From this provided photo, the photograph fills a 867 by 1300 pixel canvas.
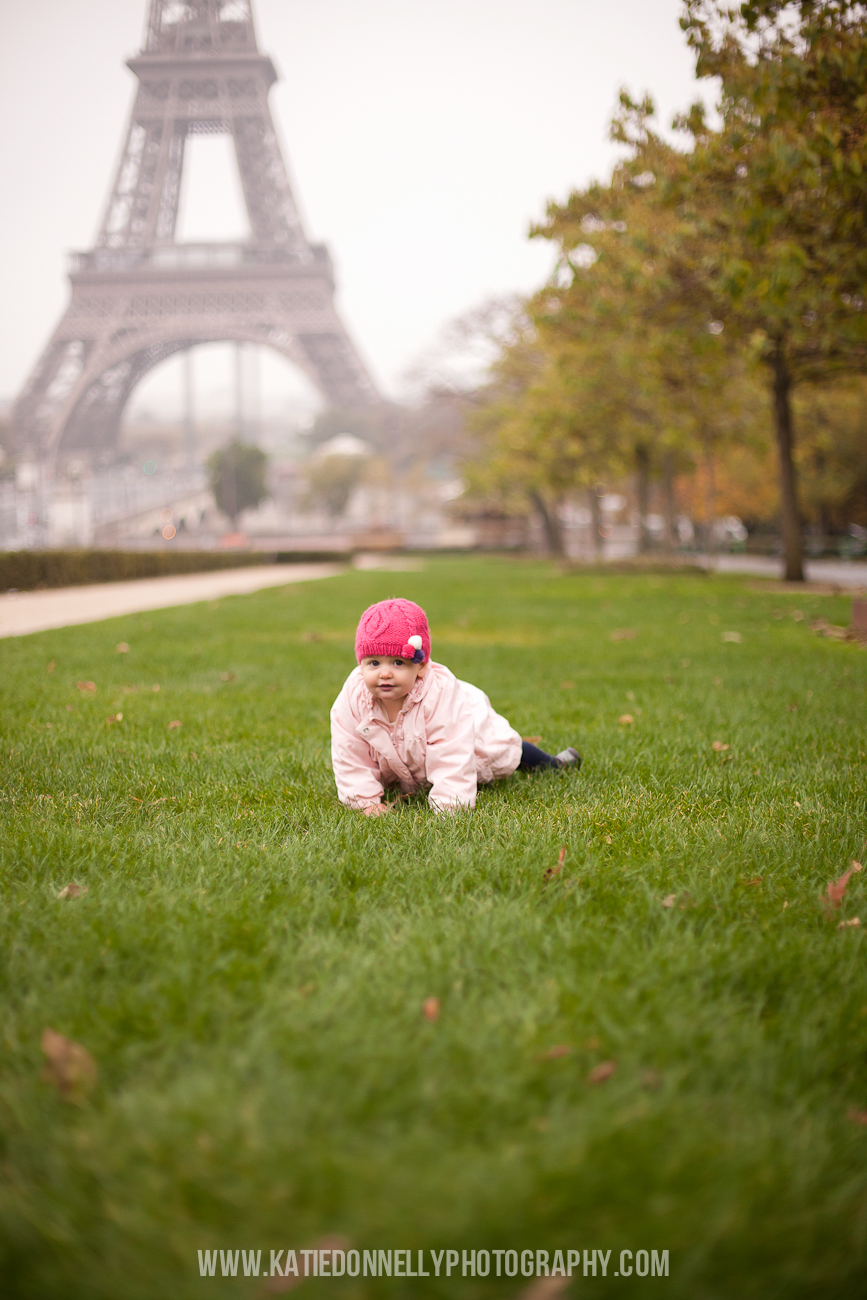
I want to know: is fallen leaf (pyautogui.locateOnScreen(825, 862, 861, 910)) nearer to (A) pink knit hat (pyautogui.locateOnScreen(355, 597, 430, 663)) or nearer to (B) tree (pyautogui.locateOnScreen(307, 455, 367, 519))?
(A) pink knit hat (pyautogui.locateOnScreen(355, 597, 430, 663))

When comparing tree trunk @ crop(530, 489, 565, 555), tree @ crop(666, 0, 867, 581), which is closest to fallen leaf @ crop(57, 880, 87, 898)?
tree @ crop(666, 0, 867, 581)

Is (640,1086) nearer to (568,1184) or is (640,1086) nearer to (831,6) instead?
Answer: (568,1184)

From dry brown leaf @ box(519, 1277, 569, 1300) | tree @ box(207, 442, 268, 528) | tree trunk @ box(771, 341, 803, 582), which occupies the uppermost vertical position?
tree @ box(207, 442, 268, 528)

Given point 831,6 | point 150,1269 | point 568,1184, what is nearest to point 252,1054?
point 150,1269

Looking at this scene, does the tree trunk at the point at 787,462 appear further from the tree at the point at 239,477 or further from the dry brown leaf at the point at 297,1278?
the tree at the point at 239,477

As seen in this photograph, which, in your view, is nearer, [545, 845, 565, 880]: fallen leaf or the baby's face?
[545, 845, 565, 880]: fallen leaf

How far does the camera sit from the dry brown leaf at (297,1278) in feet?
3.54

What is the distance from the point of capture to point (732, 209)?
26.4 ft

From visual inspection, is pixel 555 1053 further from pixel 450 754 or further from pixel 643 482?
pixel 643 482

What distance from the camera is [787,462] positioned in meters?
14.5

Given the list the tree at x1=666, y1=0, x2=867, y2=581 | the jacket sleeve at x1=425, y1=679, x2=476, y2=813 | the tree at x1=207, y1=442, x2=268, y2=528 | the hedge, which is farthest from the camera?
the tree at x1=207, y1=442, x2=268, y2=528

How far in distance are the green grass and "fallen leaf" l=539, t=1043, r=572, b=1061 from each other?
0.02 metres

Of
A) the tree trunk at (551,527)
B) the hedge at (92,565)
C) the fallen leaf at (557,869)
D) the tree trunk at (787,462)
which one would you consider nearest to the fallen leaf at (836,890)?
the fallen leaf at (557,869)

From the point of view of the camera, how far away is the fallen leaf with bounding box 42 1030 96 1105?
4.55 feet
